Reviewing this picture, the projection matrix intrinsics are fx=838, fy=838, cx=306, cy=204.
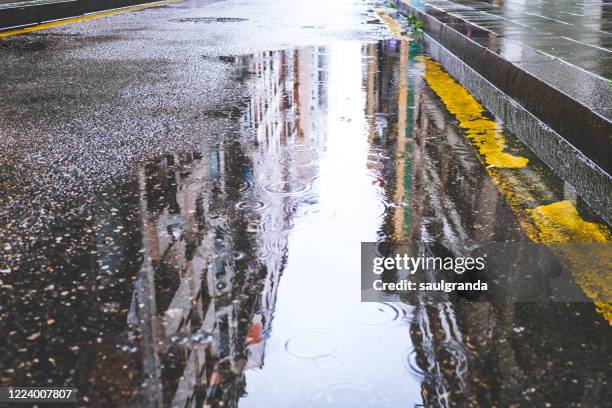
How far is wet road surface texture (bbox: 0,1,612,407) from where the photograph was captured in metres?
2.19

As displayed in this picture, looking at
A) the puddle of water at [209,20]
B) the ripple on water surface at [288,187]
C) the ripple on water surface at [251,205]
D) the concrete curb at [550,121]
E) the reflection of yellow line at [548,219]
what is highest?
the concrete curb at [550,121]

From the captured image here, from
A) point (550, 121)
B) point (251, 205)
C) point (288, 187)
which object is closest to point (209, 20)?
point (550, 121)

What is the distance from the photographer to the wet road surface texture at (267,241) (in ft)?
7.18

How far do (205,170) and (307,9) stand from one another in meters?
14.0

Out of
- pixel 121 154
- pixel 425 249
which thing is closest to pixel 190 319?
A: pixel 425 249

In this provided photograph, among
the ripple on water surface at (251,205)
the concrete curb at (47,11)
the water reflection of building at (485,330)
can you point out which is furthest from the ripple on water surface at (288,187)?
the concrete curb at (47,11)

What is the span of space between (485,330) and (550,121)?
236 centimetres

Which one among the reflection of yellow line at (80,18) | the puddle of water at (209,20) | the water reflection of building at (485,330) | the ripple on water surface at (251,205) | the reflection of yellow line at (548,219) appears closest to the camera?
the water reflection of building at (485,330)

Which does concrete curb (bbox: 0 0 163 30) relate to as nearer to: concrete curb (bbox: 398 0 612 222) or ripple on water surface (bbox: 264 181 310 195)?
concrete curb (bbox: 398 0 612 222)

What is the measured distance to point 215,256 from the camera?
3.02m

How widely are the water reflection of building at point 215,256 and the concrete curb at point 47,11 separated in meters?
8.54

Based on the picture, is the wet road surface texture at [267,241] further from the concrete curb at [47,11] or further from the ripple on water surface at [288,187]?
the concrete curb at [47,11]

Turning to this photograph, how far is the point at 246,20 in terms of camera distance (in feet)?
47.2

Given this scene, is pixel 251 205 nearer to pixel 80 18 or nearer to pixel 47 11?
→ pixel 47 11
